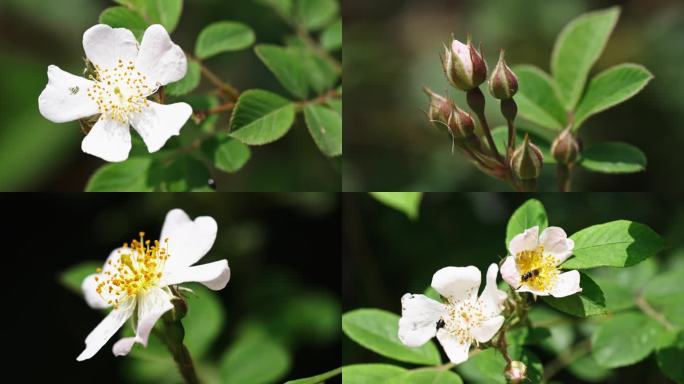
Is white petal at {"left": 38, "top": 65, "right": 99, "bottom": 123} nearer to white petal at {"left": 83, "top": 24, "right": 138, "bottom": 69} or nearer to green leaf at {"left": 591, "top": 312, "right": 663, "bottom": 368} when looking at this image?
white petal at {"left": 83, "top": 24, "right": 138, "bottom": 69}

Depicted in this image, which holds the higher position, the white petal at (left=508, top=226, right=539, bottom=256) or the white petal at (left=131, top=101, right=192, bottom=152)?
the white petal at (left=131, top=101, right=192, bottom=152)

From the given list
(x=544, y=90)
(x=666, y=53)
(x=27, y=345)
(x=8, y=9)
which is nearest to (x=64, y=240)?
(x=27, y=345)

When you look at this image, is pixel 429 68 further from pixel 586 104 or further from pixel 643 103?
pixel 586 104

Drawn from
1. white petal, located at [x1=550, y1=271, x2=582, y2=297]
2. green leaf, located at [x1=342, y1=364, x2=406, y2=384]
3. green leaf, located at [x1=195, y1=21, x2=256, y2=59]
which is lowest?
green leaf, located at [x1=342, y1=364, x2=406, y2=384]

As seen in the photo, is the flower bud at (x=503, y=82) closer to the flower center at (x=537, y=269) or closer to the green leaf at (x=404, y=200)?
the flower center at (x=537, y=269)

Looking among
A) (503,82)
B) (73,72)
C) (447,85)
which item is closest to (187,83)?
(503,82)

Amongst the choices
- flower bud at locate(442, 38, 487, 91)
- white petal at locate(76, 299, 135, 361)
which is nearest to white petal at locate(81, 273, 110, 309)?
white petal at locate(76, 299, 135, 361)
